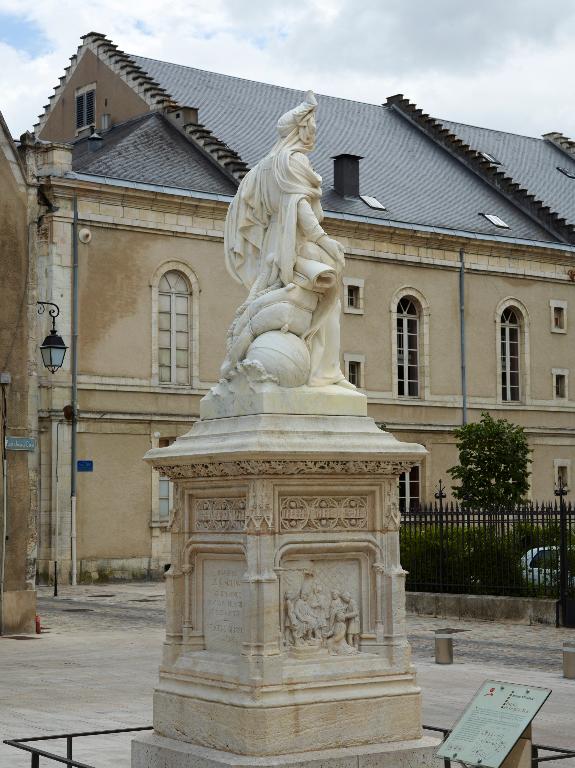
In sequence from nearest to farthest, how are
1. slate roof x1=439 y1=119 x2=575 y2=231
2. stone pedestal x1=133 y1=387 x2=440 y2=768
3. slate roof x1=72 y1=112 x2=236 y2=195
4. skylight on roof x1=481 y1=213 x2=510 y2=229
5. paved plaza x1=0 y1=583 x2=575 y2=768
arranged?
stone pedestal x1=133 y1=387 x2=440 y2=768 < paved plaza x1=0 y1=583 x2=575 y2=768 < slate roof x1=72 y1=112 x2=236 y2=195 < skylight on roof x1=481 y1=213 x2=510 y2=229 < slate roof x1=439 y1=119 x2=575 y2=231

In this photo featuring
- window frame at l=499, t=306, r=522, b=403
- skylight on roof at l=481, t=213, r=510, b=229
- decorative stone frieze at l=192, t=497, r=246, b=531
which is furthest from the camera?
skylight on roof at l=481, t=213, r=510, b=229

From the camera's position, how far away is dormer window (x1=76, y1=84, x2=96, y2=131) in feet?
135

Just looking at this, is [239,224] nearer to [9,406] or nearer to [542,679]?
[542,679]

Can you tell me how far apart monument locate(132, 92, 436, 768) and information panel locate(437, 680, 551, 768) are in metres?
0.89

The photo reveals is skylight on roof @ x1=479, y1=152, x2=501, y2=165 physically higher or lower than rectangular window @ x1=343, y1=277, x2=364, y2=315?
higher

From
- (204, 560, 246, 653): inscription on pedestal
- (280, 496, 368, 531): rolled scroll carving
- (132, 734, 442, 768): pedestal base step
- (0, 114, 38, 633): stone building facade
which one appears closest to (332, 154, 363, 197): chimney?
(0, 114, 38, 633): stone building facade

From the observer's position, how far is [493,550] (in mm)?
23016

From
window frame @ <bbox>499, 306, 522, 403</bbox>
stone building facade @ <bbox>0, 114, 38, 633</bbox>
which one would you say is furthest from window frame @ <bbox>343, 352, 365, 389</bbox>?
stone building facade @ <bbox>0, 114, 38, 633</bbox>

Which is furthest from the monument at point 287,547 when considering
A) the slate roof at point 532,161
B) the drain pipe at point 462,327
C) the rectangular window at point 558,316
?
the slate roof at point 532,161

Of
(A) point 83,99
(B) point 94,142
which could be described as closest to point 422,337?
(B) point 94,142

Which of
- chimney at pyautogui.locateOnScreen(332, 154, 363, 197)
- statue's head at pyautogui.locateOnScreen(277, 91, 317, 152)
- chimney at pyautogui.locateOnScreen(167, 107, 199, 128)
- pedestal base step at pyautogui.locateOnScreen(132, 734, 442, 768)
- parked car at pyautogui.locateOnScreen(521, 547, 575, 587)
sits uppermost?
chimney at pyautogui.locateOnScreen(167, 107, 199, 128)

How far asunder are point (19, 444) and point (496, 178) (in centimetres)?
2766

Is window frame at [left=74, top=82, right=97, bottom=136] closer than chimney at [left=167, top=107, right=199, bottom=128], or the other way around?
chimney at [left=167, top=107, right=199, bottom=128]

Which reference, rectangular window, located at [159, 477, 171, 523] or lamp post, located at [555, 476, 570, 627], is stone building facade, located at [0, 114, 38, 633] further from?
rectangular window, located at [159, 477, 171, 523]
